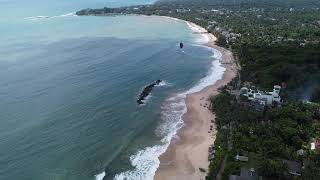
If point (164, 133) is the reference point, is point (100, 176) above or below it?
below

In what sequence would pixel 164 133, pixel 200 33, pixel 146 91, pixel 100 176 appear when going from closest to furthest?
pixel 100 176
pixel 164 133
pixel 146 91
pixel 200 33

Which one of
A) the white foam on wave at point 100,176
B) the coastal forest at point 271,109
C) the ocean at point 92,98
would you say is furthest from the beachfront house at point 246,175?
the white foam on wave at point 100,176

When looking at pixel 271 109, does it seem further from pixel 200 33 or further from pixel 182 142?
pixel 200 33

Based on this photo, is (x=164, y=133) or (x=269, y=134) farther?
(x=164, y=133)

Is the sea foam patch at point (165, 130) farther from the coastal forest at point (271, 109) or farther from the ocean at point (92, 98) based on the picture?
the coastal forest at point (271, 109)

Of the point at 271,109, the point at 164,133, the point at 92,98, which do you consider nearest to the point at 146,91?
the point at 92,98

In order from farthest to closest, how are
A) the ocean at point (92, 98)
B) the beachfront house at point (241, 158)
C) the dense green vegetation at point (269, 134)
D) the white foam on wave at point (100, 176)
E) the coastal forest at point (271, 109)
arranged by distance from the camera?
the ocean at point (92, 98) → the beachfront house at point (241, 158) → the coastal forest at point (271, 109) → the white foam on wave at point (100, 176) → the dense green vegetation at point (269, 134)

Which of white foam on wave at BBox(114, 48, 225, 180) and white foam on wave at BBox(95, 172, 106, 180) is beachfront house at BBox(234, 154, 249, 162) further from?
white foam on wave at BBox(95, 172, 106, 180)
